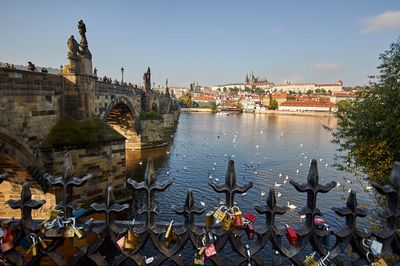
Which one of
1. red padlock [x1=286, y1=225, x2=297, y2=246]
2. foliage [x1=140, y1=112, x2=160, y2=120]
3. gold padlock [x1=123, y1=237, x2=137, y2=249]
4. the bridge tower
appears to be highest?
the bridge tower

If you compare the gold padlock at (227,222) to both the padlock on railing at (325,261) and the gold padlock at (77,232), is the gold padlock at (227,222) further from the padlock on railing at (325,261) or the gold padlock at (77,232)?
the gold padlock at (77,232)

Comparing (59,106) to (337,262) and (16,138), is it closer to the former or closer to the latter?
(16,138)

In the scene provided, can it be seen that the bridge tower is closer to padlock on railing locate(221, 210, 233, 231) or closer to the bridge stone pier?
the bridge stone pier

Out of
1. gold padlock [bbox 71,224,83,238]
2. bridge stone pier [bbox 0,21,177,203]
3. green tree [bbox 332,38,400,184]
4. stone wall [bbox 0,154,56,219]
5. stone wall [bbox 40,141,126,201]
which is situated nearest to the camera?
gold padlock [bbox 71,224,83,238]

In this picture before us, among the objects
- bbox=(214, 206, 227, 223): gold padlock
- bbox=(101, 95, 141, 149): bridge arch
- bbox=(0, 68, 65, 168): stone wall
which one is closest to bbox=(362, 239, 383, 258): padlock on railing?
bbox=(214, 206, 227, 223): gold padlock

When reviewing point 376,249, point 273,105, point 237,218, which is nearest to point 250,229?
point 237,218

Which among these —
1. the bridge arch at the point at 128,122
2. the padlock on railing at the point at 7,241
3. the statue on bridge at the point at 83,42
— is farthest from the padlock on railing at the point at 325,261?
the bridge arch at the point at 128,122

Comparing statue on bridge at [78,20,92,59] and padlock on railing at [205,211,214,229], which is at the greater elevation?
statue on bridge at [78,20,92,59]

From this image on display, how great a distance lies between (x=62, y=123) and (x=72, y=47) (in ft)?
15.7

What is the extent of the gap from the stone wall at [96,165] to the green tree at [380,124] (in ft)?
43.6

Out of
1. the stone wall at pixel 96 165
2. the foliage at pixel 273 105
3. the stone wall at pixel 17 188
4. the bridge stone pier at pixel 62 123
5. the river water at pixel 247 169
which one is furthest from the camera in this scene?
the foliage at pixel 273 105

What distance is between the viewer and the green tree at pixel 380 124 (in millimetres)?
11336

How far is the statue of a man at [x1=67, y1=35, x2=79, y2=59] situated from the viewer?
58.6 ft

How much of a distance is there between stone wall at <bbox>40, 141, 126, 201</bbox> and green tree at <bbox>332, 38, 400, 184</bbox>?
1328 centimetres
